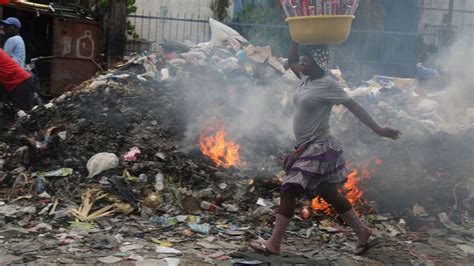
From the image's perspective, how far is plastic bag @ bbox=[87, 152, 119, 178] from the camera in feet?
17.9

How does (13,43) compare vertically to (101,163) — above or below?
above

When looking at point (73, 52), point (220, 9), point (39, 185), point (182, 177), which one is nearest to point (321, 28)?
point (182, 177)

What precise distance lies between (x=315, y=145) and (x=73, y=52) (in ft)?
30.5

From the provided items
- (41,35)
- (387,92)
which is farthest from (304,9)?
(41,35)

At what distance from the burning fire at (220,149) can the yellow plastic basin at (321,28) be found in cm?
220

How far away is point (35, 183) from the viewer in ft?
17.2

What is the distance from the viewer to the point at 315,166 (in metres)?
3.97

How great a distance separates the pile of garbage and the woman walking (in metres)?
0.44

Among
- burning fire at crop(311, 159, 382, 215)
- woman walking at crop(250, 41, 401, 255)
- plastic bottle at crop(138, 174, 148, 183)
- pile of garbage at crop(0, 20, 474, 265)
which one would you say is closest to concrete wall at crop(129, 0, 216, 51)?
pile of garbage at crop(0, 20, 474, 265)

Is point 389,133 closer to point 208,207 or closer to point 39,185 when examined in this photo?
point 208,207

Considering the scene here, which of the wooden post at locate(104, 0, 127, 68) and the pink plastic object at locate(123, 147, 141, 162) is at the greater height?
the wooden post at locate(104, 0, 127, 68)

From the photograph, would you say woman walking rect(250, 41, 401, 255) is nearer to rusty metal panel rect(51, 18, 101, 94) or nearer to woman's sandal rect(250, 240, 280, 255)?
woman's sandal rect(250, 240, 280, 255)

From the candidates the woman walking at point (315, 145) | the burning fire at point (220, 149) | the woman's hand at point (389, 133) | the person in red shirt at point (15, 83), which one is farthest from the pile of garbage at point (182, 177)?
the woman's hand at point (389, 133)

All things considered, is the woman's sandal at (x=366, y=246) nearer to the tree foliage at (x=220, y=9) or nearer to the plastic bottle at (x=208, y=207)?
the plastic bottle at (x=208, y=207)
